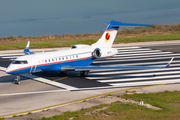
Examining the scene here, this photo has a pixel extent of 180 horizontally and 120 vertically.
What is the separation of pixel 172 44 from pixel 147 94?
33220 millimetres

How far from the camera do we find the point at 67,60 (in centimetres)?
2862

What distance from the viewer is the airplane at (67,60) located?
2566 cm

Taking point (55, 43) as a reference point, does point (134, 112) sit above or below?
below

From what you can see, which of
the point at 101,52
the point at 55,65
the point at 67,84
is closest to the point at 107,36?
the point at 101,52

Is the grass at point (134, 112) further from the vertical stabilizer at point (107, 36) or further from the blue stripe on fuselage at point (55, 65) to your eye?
the vertical stabilizer at point (107, 36)

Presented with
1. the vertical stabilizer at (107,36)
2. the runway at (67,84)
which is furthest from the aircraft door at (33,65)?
the vertical stabilizer at (107,36)

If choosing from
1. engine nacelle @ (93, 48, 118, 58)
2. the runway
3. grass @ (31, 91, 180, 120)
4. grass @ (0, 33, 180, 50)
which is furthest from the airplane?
grass @ (0, 33, 180, 50)

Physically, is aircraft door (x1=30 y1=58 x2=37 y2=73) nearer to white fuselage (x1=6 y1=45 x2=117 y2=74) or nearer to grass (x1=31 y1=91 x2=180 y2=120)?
white fuselage (x1=6 y1=45 x2=117 y2=74)

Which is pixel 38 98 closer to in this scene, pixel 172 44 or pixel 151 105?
pixel 151 105

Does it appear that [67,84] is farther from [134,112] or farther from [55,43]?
[55,43]

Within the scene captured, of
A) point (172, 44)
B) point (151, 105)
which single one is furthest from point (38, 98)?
point (172, 44)

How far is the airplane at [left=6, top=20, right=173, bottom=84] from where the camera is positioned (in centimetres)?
2566

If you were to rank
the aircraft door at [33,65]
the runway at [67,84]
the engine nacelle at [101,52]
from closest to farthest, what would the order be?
1. the runway at [67,84]
2. the aircraft door at [33,65]
3. the engine nacelle at [101,52]

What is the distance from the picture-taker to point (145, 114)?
52.5 ft
